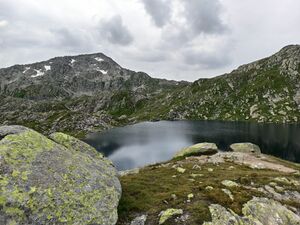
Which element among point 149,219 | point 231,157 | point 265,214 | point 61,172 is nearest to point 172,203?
point 149,219

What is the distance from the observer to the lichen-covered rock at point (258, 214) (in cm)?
1986

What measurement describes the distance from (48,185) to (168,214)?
833cm

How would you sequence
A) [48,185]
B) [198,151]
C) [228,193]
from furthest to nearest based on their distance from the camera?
[198,151]
[228,193]
[48,185]

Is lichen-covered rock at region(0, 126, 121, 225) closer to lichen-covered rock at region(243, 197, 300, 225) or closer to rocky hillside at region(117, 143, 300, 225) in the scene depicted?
rocky hillside at region(117, 143, 300, 225)

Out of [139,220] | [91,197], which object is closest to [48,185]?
[91,197]

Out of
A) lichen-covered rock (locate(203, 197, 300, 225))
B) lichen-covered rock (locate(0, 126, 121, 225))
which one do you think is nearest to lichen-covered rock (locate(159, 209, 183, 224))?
lichen-covered rock (locate(203, 197, 300, 225))

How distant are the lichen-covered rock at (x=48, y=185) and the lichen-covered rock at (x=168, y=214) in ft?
10.8

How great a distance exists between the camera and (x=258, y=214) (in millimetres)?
21672

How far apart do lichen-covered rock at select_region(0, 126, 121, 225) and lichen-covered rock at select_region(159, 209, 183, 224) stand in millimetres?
3299

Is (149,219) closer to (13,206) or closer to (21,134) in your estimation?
(13,206)

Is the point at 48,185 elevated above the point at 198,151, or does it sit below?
above

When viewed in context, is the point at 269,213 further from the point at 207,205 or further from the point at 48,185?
the point at 48,185

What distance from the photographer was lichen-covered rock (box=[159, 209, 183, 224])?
19.5 metres

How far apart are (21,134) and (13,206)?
620 centimetres
